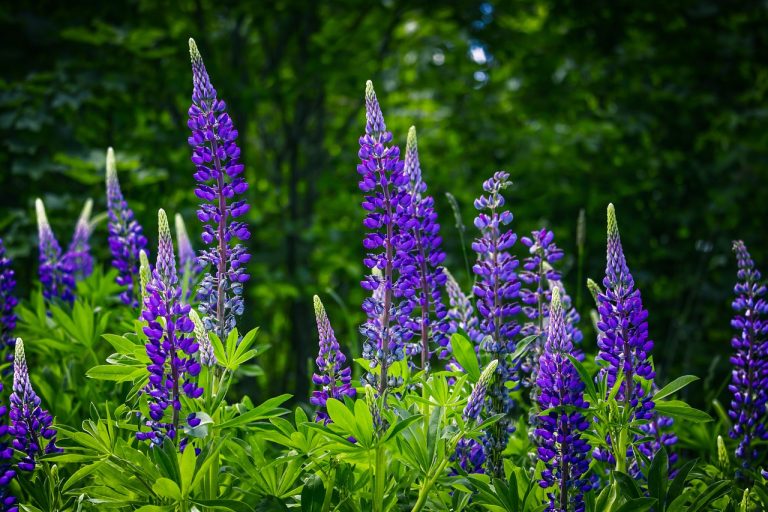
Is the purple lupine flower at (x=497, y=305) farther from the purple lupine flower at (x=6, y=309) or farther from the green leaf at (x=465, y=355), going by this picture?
the purple lupine flower at (x=6, y=309)

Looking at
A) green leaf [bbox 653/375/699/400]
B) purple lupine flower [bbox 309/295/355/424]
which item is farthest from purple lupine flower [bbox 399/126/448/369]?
green leaf [bbox 653/375/699/400]

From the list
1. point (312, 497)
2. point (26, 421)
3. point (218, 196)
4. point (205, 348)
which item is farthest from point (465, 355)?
point (26, 421)

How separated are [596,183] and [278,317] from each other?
378 cm

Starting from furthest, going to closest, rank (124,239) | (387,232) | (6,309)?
(124,239) → (6,309) → (387,232)

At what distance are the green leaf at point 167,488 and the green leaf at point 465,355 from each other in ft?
2.55

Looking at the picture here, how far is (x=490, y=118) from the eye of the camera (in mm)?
6766

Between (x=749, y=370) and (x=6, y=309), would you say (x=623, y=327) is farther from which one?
(x=6, y=309)

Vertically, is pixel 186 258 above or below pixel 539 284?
above

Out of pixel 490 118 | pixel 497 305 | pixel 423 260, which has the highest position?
pixel 490 118

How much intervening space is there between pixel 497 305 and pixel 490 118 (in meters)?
4.77

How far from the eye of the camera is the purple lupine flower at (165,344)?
6.10ft

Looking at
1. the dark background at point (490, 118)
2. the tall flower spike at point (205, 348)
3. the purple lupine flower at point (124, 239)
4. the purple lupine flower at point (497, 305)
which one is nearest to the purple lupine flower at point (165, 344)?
the tall flower spike at point (205, 348)

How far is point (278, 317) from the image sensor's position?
324 inches

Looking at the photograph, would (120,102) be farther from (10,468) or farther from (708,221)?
(708,221)
